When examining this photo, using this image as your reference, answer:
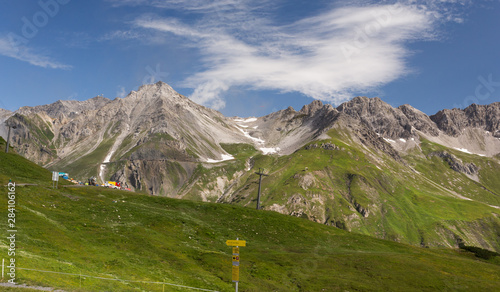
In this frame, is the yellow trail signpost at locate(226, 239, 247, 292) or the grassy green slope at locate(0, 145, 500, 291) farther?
the grassy green slope at locate(0, 145, 500, 291)

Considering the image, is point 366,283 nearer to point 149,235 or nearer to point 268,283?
point 268,283

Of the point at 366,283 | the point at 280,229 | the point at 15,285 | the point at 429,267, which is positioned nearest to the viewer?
the point at 15,285

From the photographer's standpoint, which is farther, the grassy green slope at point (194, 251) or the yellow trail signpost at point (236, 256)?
the grassy green slope at point (194, 251)

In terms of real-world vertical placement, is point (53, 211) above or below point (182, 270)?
above

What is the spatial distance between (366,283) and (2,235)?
182ft

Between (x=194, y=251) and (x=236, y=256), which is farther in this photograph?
(x=194, y=251)

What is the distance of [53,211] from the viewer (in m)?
69.9

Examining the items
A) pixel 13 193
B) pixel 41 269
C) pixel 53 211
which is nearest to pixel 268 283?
pixel 41 269

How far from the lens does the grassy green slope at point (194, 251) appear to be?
48219 mm

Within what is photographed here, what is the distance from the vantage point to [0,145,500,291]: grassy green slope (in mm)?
48219

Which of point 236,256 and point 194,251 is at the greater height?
point 236,256

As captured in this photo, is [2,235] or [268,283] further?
[268,283]

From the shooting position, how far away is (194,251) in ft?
221

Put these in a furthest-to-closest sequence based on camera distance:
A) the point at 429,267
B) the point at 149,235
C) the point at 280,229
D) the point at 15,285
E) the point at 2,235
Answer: the point at 280,229
the point at 429,267
the point at 149,235
the point at 2,235
the point at 15,285
